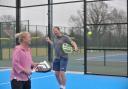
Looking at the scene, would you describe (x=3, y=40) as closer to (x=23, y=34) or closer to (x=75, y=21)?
(x=75, y=21)

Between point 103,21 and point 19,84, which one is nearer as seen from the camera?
point 19,84

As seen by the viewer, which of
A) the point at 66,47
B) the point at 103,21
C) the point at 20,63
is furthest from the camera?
the point at 103,21

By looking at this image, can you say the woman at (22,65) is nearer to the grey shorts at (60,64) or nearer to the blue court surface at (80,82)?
the grey shorts at (60,64)

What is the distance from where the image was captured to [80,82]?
11227mm

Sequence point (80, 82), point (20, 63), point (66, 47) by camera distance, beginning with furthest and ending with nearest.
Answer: point (80, 82) → point (66, 47) → point (20, 63)

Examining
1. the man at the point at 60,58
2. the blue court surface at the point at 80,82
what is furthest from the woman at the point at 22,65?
the blue court surface at the point at 80,82

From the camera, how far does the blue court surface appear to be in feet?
34.0

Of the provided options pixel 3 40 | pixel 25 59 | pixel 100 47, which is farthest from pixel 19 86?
pixel 3 40

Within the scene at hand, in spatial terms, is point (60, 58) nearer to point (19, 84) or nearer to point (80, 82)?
point (80, 82)

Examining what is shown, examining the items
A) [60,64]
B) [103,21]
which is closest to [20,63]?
Result: [60,64]

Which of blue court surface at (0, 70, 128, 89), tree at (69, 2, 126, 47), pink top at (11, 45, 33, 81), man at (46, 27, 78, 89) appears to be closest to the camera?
pink top at (11, 45, 33, 81)

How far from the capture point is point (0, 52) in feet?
61.5

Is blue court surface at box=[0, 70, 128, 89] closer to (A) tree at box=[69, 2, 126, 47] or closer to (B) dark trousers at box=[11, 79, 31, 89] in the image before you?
(A) tree at box=[69, 2, 126, 47]

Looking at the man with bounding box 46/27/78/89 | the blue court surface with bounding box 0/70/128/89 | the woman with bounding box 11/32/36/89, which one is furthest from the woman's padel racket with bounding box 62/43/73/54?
the woman with bounding box 11/32/36/89
